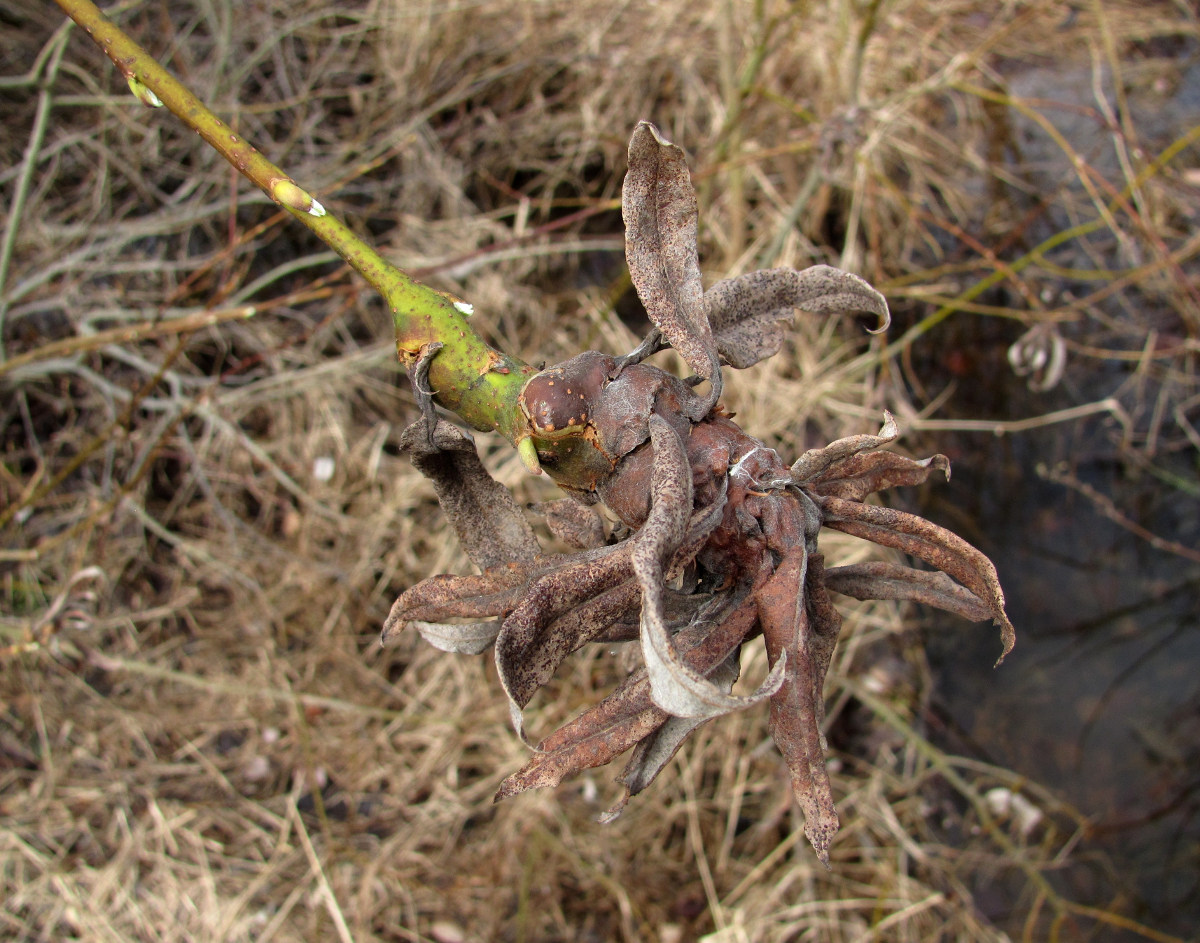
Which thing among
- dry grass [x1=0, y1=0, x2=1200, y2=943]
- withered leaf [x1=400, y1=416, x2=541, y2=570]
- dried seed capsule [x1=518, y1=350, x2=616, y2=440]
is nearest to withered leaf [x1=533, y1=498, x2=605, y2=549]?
withered leaf [x1=400, y1=416, x2=541, y2=570]

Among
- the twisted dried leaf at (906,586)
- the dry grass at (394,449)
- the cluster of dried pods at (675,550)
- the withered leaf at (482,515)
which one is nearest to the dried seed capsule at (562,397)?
the cluster of dried pods at (675,550)

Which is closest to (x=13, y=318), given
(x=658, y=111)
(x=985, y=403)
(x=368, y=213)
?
(x=368, y=213)

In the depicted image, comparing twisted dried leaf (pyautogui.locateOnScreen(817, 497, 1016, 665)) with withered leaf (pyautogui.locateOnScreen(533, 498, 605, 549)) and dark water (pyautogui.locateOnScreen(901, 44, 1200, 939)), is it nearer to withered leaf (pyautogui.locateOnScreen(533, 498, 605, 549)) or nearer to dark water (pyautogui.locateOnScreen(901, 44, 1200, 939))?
withered leaf (pyautogui.locateOnScreen(533, 498, 605, 549))

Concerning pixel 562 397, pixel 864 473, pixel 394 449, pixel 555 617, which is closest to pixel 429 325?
pixel 562 397

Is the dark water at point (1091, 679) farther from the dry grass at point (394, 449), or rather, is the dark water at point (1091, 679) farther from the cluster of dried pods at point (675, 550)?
the cluster of dried pods at point (675, 550)

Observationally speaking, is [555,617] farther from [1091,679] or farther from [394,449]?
[1091,679]

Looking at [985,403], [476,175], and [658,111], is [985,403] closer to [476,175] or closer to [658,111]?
[658,111]
